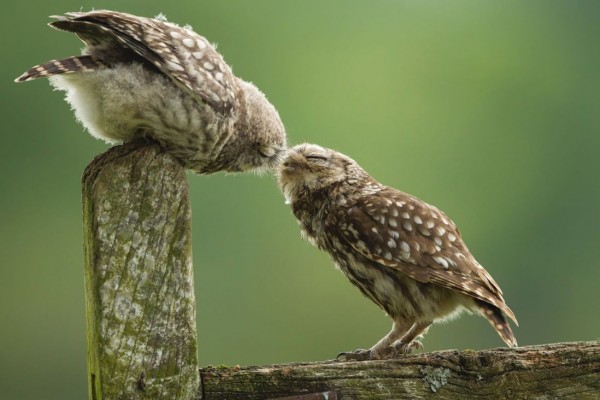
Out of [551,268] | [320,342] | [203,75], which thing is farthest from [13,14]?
[203,75]

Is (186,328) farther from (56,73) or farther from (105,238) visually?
(56,73)

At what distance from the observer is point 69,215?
16516 mm

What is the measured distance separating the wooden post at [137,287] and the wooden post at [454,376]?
115 mm

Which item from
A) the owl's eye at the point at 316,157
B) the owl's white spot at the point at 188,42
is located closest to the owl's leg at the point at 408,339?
the owl's eye at the point at 316,157

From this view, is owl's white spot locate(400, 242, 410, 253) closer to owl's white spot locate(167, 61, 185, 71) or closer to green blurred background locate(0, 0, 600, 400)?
owl's white spot locate(167, 61, 185, 71)

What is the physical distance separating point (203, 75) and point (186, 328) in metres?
1.49

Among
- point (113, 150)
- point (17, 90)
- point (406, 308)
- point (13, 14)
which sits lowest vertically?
point (406, 308)

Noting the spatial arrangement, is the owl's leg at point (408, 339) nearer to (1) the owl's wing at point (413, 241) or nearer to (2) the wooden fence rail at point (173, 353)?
(1) the owl's wing at point (413, 241)

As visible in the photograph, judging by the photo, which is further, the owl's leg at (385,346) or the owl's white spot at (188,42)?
the owl's white spot at (188,42)

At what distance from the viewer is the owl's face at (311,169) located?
432 cm

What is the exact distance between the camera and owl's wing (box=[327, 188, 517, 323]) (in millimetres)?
3902

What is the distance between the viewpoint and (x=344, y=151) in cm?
1475

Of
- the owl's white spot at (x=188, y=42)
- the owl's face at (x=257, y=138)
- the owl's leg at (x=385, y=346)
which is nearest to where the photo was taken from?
the owl's leg at (x=385, y=346)

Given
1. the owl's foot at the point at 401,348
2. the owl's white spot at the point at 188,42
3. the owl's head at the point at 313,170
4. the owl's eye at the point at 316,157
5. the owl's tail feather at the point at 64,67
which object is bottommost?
the owl's foot at the point at 401,348
